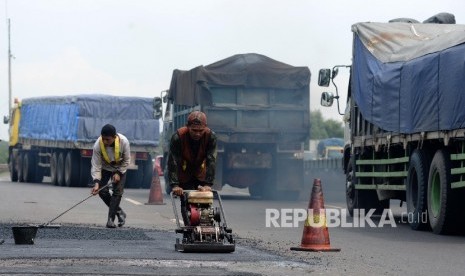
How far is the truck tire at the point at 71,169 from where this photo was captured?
39875 millimetres

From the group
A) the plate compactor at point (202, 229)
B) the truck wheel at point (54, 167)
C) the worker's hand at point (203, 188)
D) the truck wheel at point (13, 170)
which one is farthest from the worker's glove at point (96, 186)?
the truck wheel at point (13, 170)

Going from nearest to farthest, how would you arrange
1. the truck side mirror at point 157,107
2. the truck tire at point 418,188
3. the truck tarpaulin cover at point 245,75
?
the truck tire at point 418,188 → the truck tarpaulin cover at point 245,75 → the truck side mirror at point 157,107

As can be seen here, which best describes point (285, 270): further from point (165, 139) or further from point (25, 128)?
point (25, 128)

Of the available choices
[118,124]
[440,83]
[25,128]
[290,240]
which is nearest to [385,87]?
[440,83]

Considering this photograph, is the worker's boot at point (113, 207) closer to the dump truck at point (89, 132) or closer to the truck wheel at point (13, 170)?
the dump truck at point (89, 132)

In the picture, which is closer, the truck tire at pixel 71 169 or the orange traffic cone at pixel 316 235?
the orange traffic cone at pixel 316 235

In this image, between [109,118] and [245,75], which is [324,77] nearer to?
[245,75]

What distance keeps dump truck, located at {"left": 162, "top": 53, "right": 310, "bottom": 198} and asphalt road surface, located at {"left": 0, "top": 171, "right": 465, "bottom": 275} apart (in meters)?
6.36

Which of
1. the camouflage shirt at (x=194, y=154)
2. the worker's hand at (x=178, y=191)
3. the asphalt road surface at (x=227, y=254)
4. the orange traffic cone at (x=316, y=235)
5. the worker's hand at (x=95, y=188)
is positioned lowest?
the asphalt road surface at (x=227, y=254)

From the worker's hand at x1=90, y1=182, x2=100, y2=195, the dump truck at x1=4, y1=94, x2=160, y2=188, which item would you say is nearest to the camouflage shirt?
the worker's hand at x1=90, y1=182, x2=100, y2=195

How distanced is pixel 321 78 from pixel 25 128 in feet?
75.0

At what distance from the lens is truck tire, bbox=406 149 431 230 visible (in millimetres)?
19609

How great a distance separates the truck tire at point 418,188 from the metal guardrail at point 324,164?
971 inches

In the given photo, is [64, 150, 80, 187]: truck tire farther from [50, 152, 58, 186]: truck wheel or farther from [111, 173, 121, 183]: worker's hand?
[111, 173, 121, 183]: worker's hand
